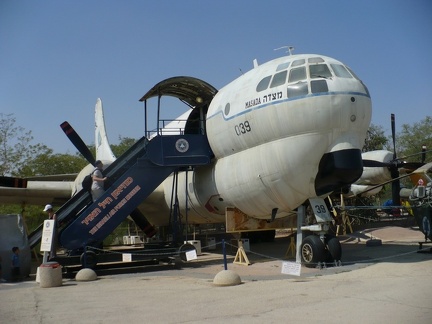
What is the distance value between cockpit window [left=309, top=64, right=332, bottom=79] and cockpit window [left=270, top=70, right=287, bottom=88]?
74cm

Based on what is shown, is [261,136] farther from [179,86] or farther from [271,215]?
[179,86]

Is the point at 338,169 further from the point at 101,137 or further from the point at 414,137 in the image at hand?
the point at 414,137

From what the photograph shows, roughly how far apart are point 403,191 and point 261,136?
1846cm

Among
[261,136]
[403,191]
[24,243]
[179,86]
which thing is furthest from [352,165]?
[403,191]

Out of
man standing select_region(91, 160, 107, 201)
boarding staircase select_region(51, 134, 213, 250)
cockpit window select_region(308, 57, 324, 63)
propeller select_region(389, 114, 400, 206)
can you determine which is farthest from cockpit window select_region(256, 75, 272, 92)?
propeller select_region(389, 114, 400, 206)

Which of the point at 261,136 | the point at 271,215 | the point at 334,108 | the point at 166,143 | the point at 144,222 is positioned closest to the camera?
the point at 334,108

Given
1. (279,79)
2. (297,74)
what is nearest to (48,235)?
(279,79)

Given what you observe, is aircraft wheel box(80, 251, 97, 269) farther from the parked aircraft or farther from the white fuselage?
the white fuselage

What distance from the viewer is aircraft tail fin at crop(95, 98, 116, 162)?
26.3 m

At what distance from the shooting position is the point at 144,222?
2062cm

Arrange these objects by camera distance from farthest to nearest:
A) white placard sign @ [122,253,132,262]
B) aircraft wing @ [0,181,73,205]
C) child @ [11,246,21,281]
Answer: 1. aircraft wing @ [0,181,73,205]
2. white placard sign @ [122,253,132,262]
3. child @ [11,246,21,281]

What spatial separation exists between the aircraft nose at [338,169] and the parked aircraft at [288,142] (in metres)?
0.03

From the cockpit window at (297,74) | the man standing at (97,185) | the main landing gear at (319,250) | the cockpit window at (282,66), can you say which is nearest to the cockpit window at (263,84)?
the cockpit window at (282,66)

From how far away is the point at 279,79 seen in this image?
13508 mm
